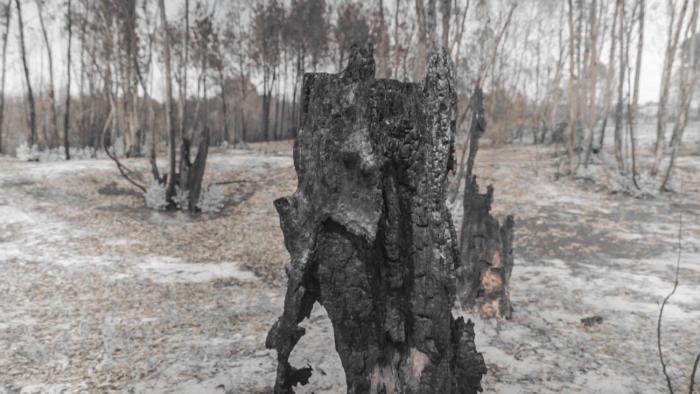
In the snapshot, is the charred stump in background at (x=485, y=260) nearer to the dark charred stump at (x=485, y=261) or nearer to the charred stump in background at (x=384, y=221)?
the dark charred stump at (x=485, y=261)

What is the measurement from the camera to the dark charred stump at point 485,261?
4.97 metres

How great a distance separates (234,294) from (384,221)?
13.5 ft

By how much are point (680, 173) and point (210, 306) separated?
1416 cm

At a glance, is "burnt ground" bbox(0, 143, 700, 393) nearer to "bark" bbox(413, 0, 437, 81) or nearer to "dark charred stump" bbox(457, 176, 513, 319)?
"dark charred stump" bbox(457, 176, 513, 319)

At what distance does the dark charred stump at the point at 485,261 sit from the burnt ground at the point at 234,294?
11.1 inches

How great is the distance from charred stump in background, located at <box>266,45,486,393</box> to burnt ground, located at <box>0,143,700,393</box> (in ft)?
4.75

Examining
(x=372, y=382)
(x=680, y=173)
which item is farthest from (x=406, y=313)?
(x=680, y=173)

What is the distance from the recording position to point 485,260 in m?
5.05

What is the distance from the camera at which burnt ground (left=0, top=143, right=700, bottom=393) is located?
12.1ft

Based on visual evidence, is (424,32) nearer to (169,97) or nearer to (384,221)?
(169,97)

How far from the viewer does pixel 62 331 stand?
14.5 feet

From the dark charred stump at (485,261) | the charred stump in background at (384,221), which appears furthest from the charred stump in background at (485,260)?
the charred stump in background at (384,221)

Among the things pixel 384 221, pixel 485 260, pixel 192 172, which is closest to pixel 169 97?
pixel 192 172

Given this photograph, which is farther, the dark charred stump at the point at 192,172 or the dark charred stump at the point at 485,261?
the dark charred stump at the point at 192,172
